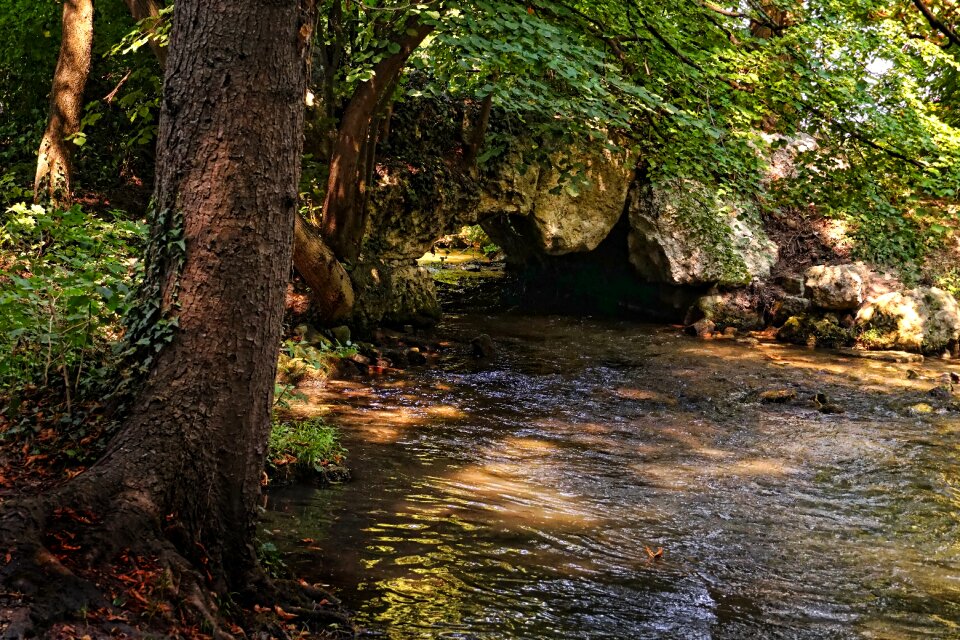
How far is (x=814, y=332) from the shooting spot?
14.8 m

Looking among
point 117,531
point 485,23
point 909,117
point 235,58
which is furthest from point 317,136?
point 117,531

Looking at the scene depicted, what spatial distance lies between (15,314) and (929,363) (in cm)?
1355

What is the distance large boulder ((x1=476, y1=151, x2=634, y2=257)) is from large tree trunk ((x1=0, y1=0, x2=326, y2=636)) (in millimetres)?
11044

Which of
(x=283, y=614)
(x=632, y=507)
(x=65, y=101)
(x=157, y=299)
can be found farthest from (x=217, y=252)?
(x=65, y=101)

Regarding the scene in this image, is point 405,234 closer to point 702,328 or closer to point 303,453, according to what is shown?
point 702,328

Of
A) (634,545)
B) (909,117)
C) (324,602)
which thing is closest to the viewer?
(324,602)

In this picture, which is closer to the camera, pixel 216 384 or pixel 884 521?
pixel 216 384

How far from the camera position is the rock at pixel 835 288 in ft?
48.8

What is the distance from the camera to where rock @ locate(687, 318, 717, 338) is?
1512 cm

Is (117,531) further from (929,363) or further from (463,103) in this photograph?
(929,363)

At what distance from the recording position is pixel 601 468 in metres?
7.75

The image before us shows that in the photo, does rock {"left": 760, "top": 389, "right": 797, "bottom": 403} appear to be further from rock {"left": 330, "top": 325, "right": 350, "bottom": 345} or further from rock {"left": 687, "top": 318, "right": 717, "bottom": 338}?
rock {"left": 330, "top": 325, "right": 350, "bottom": 345}

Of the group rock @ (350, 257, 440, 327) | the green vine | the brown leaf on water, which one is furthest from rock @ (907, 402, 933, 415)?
the green vine

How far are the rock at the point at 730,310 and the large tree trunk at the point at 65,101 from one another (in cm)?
1143
